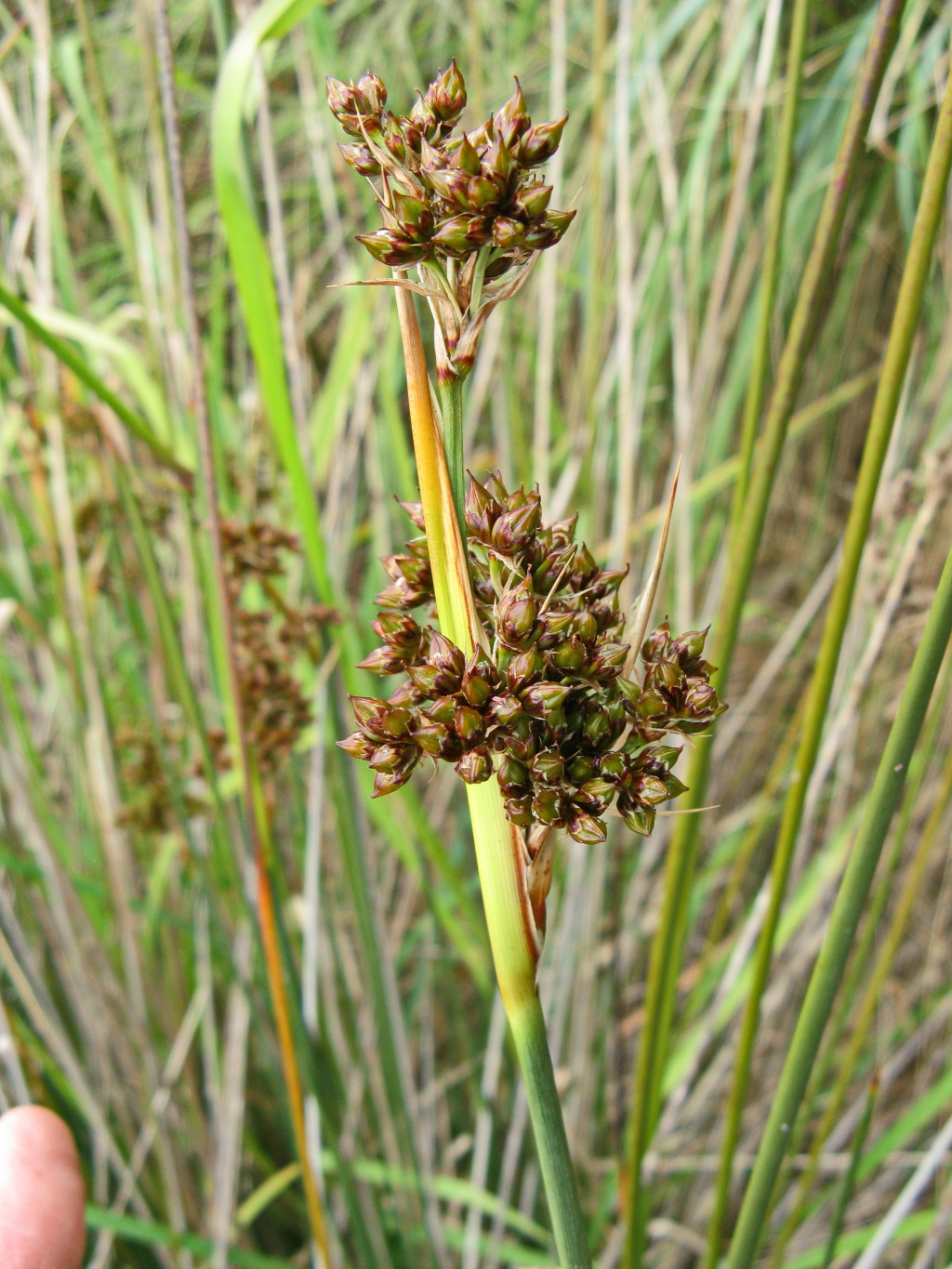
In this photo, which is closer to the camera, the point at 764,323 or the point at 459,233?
the point at 459,233

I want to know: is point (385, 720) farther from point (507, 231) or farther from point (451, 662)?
point (507, 231)

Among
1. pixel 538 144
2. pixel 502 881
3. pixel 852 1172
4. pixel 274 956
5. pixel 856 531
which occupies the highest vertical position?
pixel 538 144

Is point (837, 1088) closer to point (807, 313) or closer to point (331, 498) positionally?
point (807, 313)

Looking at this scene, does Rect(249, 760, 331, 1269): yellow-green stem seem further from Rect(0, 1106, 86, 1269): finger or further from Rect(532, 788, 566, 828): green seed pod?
Rect(532, 788, 566, 828): green seed pod

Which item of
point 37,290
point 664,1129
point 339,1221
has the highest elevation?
point 37,290

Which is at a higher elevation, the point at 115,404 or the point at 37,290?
the point at 37,290

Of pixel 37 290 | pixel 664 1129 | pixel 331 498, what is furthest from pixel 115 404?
pixel 664 1129

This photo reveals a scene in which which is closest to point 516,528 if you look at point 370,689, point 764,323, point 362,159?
point 362,159

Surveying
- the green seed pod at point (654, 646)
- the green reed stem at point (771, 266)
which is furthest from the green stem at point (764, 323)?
the green seed pod at point (654, 646)
